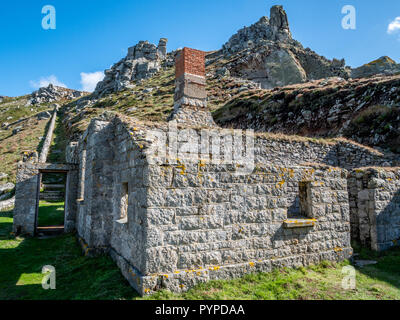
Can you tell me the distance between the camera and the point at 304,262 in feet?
18.5

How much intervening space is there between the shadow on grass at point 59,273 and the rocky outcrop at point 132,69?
43140mm

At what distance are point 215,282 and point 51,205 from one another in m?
15.1

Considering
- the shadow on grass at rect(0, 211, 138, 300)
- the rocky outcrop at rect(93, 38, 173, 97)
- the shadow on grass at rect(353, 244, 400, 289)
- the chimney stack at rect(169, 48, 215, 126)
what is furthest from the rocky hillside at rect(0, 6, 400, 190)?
the shadow on grass at rect(0, 211, 138, 300)

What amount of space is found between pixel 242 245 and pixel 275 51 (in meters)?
40.7

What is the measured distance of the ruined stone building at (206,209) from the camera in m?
4.49

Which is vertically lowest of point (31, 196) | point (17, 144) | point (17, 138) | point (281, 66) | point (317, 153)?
point (31, 196)

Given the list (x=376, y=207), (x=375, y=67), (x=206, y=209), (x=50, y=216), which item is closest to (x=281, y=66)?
(x=375, y=67)

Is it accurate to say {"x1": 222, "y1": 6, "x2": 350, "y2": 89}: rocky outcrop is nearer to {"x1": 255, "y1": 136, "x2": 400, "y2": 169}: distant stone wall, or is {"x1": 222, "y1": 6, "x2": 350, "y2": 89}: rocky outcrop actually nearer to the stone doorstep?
{"x1": 255, "y1": 136, "x2": 400, "y2": 169}: distant stone wall

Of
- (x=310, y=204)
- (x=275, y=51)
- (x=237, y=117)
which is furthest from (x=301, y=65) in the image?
(x=310, y=204)

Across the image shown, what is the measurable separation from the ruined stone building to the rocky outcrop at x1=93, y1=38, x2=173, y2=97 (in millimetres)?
43821

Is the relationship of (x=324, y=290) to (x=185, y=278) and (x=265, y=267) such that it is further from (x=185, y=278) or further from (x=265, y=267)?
(x=185, y=278)

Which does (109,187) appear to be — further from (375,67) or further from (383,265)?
(375,67)

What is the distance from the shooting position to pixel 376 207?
706cm

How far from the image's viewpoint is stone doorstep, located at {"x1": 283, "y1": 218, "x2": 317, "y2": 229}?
5.45 metres
